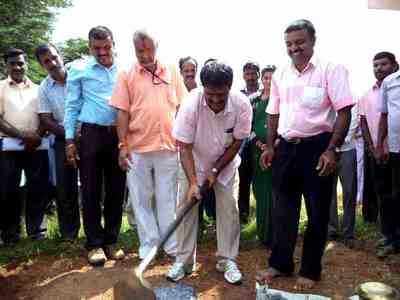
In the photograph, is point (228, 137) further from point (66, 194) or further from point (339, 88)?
Answer: point (66, 194)

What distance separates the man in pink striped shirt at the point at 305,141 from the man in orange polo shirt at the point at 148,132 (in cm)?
90

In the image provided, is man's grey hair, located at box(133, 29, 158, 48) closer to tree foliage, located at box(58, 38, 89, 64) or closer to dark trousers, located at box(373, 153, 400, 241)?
dark trousers, located at box(373, 153, 400, 241)

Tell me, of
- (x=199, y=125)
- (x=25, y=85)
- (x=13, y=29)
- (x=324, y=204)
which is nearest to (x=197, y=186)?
(x=199, y=125)

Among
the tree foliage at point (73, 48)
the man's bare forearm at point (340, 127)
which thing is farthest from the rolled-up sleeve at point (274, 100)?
the tree foliage at point (73, 48)

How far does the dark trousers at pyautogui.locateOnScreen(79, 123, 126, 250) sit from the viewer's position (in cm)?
388

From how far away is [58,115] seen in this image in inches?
176

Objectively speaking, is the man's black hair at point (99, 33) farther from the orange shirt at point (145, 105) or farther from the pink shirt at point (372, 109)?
the pink shirt at point (372, 109)

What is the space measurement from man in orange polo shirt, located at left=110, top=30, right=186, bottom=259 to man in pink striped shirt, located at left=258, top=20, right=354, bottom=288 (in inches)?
35.5

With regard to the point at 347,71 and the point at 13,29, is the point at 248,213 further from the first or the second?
the point at 13,29

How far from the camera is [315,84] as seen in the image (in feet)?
10.5

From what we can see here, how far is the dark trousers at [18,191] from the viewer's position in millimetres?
4473

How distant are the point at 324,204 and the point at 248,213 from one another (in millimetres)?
2287

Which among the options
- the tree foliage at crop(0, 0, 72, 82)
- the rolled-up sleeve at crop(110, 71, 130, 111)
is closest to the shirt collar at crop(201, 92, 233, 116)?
the rolled-up sleeve at crop(110, 71, 130, 111)

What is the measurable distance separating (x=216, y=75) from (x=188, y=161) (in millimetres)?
735
